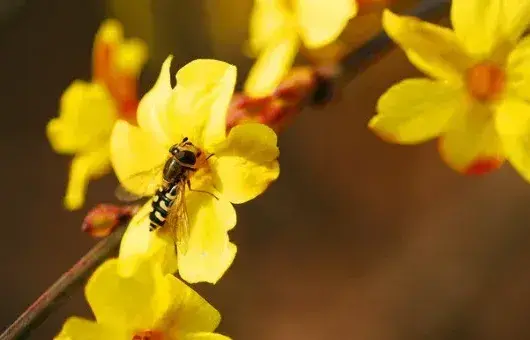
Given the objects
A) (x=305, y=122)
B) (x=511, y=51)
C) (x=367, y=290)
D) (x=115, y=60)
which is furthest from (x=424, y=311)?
(x=511, y=51)

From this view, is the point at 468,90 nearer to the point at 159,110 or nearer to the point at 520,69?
the point at 520,69

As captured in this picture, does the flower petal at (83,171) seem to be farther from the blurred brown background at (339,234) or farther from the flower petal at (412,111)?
the blurred brown background at (339,234)

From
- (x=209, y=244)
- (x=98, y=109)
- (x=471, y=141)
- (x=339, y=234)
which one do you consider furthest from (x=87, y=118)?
(x=339, y=234)

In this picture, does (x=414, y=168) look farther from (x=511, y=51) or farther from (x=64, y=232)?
(x=511, y=51)

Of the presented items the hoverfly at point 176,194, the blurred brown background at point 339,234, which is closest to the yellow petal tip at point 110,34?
the hoverfly at point 176,194

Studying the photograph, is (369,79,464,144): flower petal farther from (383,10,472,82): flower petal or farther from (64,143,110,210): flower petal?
(64,143,110,210): flower petal

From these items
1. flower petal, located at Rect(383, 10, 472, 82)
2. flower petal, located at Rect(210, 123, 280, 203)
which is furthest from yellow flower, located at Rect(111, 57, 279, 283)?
flower petal, located at Rect(383, 10, 472, 82)
